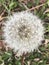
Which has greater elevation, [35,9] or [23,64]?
[35,9]

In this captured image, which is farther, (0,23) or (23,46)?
(0,23)

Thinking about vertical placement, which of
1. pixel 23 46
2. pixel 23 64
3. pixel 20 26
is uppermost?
pixel 20 26

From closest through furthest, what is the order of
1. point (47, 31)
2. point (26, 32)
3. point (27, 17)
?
point (26, 32) < point (27, 17) < point (47, 31)

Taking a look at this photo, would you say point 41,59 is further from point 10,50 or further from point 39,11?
point 39,11

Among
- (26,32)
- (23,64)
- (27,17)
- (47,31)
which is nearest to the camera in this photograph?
(26,32)

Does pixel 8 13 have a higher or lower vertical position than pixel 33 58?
higher

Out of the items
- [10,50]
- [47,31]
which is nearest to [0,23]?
[10,50]

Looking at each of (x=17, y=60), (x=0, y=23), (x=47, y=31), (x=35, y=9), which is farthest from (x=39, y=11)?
(x=17, y=60)

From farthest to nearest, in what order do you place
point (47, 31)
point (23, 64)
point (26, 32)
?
1. point (47, 31)
2. point (23, 64)
3. point (26, 32)

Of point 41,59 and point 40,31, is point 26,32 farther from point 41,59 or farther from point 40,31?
point 41,59
